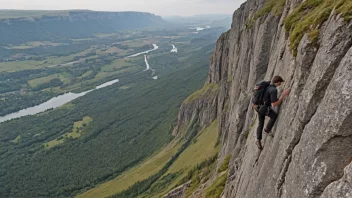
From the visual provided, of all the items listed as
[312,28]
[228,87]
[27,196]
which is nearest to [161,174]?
[228,87]

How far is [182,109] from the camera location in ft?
553

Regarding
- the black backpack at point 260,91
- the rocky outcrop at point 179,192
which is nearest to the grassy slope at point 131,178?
the rocky outcrop at point 179,192

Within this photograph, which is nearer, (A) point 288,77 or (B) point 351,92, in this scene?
(B) point 351,92

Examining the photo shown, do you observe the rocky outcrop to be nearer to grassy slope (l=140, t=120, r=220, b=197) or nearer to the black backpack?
grassy slope (l=140, t=120, r=220, b=197)

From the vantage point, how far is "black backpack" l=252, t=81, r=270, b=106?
78.3 feet

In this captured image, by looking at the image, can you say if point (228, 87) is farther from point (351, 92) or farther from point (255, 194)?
point (351, 92)

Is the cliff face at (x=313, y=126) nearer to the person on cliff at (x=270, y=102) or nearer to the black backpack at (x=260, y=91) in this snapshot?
the person on cliff at (x=270, y=102)

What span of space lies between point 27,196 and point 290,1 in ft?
539

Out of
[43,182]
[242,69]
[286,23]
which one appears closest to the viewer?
[286,23]

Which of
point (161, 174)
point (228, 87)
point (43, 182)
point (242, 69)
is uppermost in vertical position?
point (242, 69)

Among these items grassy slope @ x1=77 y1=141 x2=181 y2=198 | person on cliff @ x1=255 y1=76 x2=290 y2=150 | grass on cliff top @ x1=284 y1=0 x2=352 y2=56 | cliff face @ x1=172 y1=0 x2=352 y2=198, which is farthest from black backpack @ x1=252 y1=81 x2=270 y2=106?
grassy slope @ x1=77 y1=141 x2=181 y2=198

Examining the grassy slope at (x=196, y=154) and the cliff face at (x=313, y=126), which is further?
the grassy slope at (x=196, y=154)

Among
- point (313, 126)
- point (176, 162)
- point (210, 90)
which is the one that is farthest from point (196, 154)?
point (313, 126)

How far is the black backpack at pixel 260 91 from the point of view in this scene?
23.9 m
